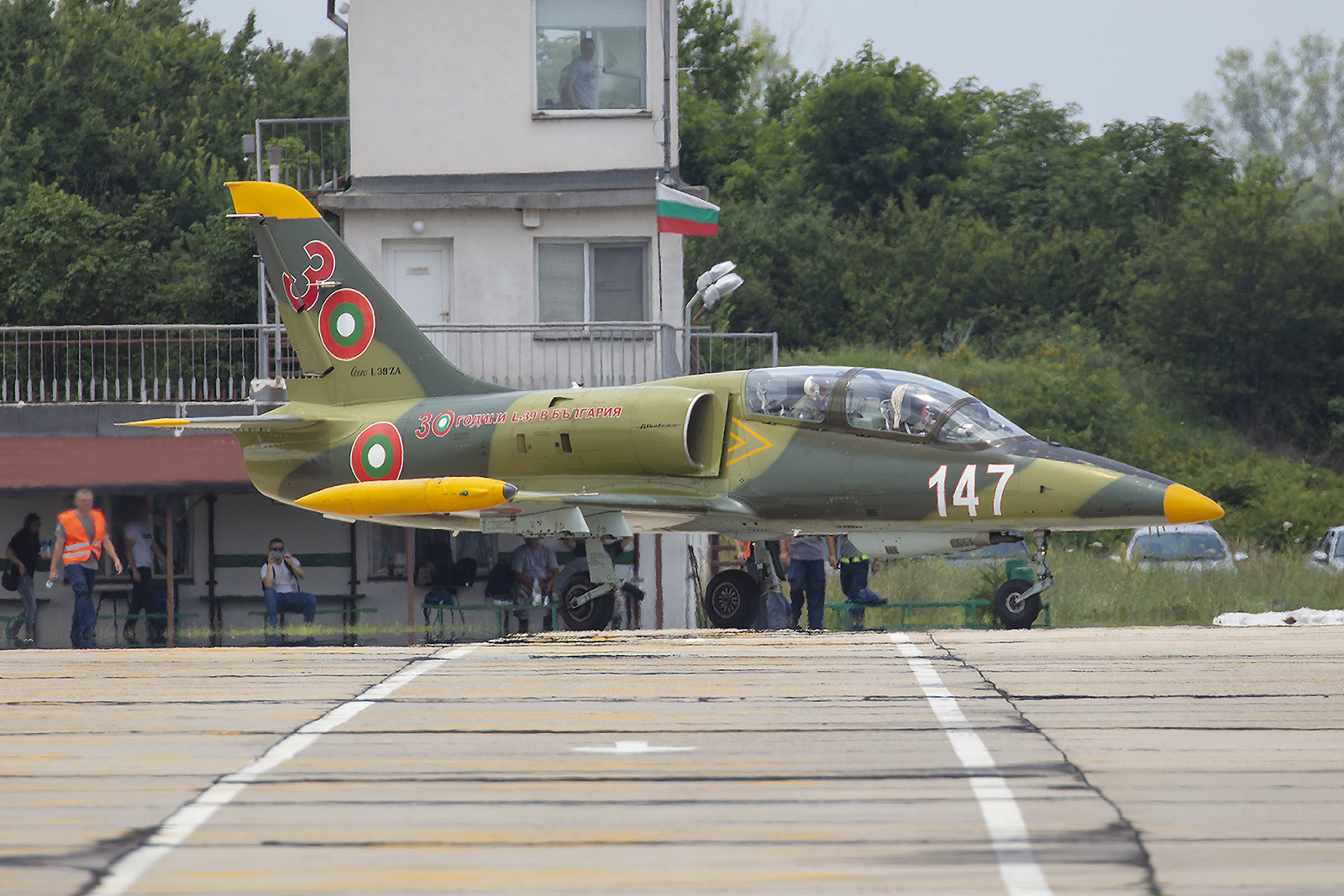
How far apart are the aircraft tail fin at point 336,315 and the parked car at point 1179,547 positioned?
1113 cm

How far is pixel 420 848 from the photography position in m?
4.32

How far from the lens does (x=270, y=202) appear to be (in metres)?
17.7

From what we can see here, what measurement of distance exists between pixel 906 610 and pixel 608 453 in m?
5.84

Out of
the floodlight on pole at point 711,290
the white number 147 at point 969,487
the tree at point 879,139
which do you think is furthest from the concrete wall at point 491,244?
the tree at point 879,139

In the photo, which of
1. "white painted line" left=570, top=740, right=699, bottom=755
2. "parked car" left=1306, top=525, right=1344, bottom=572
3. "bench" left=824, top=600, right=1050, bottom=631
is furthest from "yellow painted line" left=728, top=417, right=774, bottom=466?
"parked car" left=1306, top=525, right=1344, bottom=572

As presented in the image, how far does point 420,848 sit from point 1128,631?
295 inches

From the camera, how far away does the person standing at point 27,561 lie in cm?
1881

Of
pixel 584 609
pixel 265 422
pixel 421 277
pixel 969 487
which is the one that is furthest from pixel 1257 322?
pixel 584 609

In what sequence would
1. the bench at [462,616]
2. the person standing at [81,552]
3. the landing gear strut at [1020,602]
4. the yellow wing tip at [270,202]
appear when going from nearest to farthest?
the landing gear strut at [1020,602]
the person standing at [81,552]
the yellow wing tip at [270,202]
the bench at [462,616]

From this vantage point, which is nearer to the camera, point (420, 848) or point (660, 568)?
point (420, 848)

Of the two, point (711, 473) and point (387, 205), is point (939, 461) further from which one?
point (387, 205)

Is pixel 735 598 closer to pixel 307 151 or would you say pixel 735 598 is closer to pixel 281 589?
pixel 281 589

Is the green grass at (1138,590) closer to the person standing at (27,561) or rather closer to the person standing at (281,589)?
the person standing at (281,589)

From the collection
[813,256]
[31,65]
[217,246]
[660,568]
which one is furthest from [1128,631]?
[31,65]
